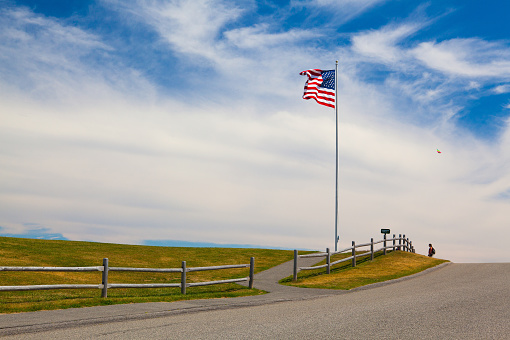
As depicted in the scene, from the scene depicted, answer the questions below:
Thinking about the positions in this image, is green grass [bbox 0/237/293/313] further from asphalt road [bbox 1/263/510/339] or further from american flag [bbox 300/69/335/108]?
american flag [bbox 300/69/335/108]

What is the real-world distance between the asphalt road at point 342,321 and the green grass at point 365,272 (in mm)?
5882

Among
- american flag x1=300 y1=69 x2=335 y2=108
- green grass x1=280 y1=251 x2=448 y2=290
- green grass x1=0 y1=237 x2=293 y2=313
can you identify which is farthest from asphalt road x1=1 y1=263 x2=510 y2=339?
american flag x1=300 y1=69 x2=335 y2=108

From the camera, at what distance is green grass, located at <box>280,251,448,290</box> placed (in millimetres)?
21281

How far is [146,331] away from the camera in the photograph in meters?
9.48

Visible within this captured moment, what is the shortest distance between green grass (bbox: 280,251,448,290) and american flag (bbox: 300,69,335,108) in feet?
36.1

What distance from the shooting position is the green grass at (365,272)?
69.8ft

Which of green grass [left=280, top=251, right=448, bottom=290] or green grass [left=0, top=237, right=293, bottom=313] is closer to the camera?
green grass [left=0, top=237, right=293, bottom=313]

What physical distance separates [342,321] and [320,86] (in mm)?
23847

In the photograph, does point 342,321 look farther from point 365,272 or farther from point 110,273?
point 110,273

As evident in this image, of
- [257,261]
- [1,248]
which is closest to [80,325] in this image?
[1,248]

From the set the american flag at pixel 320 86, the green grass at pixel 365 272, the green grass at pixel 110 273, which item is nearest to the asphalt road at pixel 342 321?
the green grass at pixel 110 273

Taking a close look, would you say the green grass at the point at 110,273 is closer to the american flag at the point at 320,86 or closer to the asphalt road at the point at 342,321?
the asphalt road at the point at 342,321

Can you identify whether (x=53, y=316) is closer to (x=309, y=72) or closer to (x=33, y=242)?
(x=33, y=242)

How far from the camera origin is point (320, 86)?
32.1 m
